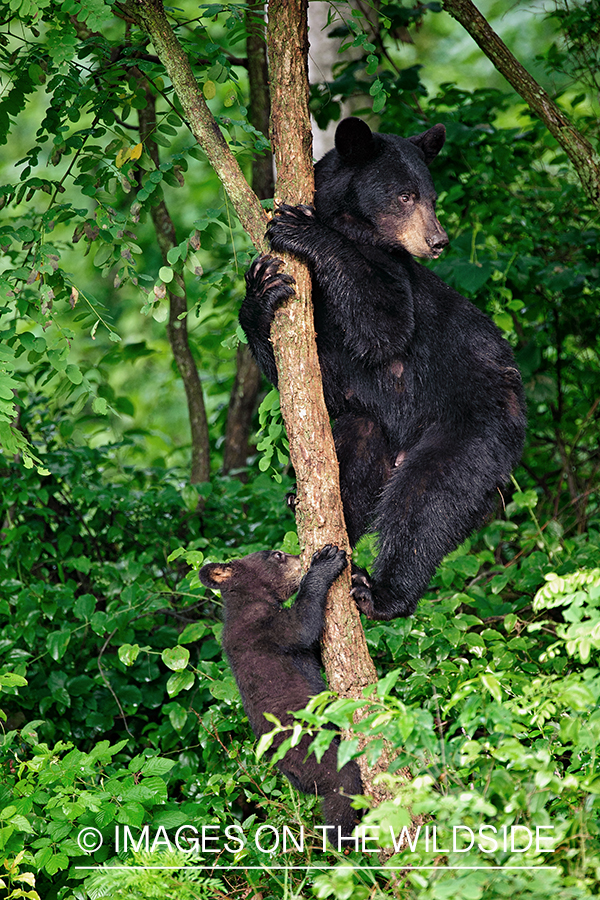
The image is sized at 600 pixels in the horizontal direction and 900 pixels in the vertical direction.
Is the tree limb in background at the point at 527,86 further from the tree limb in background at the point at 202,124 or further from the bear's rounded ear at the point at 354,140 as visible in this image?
the tree limb in background at the point at 202,124

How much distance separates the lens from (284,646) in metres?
2.98

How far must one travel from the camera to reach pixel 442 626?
142 inches

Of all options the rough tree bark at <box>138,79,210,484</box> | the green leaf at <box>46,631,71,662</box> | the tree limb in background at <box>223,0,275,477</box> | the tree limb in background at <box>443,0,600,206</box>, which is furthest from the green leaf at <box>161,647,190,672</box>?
the tree limb in background at <box>443,0,600,206</box>

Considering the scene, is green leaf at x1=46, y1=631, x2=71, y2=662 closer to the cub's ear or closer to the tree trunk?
the cub's ear

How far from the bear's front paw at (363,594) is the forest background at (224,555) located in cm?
42

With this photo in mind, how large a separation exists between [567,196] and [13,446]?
4.11 meters

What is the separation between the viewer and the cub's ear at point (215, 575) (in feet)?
10.7

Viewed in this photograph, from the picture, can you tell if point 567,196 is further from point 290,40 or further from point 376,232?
point 290,40

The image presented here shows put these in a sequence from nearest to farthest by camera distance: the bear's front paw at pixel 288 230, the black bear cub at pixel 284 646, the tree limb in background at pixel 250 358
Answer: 1. the black bear cub at pixel 284 646
2. the bear's front paw at pixel 288 230
3. the tree limb in background at pixel 250 358

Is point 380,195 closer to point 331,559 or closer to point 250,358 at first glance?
point 331,559

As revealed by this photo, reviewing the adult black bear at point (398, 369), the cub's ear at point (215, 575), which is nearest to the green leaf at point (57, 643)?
the cub's ear at point (215, 575)

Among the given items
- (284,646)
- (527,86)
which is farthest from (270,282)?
(527,86)

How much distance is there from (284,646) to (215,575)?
0.45 m

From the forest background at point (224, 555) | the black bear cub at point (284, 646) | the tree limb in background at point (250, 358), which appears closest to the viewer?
the forest background at point (224, 555)
